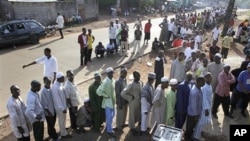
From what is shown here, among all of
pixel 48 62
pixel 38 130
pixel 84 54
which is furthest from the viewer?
pixel 84 54

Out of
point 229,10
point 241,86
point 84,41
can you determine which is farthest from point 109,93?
point 229,10

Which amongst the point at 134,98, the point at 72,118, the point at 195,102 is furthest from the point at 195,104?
the point at 72,118

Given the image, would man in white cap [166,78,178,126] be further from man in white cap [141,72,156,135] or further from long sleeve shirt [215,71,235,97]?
long sleeve shirt [215,71,235,97]

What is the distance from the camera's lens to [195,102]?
664 cm

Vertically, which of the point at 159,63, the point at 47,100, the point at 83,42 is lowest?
the point at 47,100

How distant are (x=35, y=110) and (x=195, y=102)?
348cm

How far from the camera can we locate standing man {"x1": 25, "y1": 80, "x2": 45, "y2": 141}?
19.7 feet

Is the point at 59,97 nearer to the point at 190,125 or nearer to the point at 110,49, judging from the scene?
the point at 190,125

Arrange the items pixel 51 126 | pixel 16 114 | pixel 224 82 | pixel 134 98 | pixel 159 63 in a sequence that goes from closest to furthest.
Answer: pixel 16 114 < pixel 51 126 < pixel 134 98 < pixel 224 82 < pixel 159 63

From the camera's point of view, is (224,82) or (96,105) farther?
(224,82)

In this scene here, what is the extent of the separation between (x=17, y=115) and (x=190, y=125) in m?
3.86

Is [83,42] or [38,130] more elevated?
[83,42]

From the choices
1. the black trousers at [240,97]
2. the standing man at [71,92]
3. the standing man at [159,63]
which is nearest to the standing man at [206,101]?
the black trousers at [240,97]

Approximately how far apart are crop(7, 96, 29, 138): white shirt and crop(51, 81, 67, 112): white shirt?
72 centimetres
